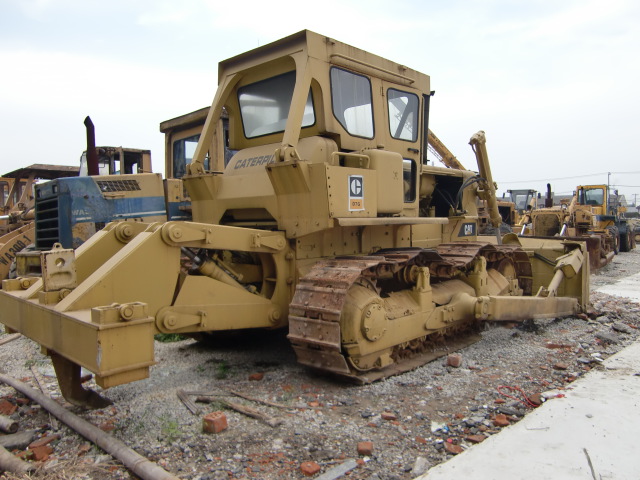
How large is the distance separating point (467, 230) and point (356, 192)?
107 inches

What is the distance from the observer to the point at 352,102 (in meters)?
5.18

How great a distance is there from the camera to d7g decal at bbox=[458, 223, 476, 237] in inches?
Result: 267

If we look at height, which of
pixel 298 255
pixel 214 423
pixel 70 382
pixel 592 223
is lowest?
pixel 214 423

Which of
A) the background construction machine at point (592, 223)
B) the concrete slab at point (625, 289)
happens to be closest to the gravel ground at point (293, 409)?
the concrete slab at point (625, 289)

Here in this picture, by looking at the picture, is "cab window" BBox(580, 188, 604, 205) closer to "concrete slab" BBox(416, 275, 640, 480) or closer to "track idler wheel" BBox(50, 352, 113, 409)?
"concrete slab" BBox(416, 275, 640, 480)

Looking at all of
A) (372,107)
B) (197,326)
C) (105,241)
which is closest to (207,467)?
(197,326)

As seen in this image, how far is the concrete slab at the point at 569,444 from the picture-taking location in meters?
3.06

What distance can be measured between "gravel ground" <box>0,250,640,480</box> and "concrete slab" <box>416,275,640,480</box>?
135 millimetres

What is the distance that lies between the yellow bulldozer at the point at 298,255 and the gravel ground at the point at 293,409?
30 centimetres

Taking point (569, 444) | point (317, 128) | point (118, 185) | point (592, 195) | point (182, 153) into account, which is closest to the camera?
point (569, 444)

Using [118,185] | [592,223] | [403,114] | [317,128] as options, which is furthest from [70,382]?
[592,223]

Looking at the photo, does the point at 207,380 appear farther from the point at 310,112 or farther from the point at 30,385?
the point at 310,112

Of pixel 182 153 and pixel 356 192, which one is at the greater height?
pixel 182 153

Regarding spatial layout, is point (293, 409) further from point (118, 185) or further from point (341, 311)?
point (118, 185)
